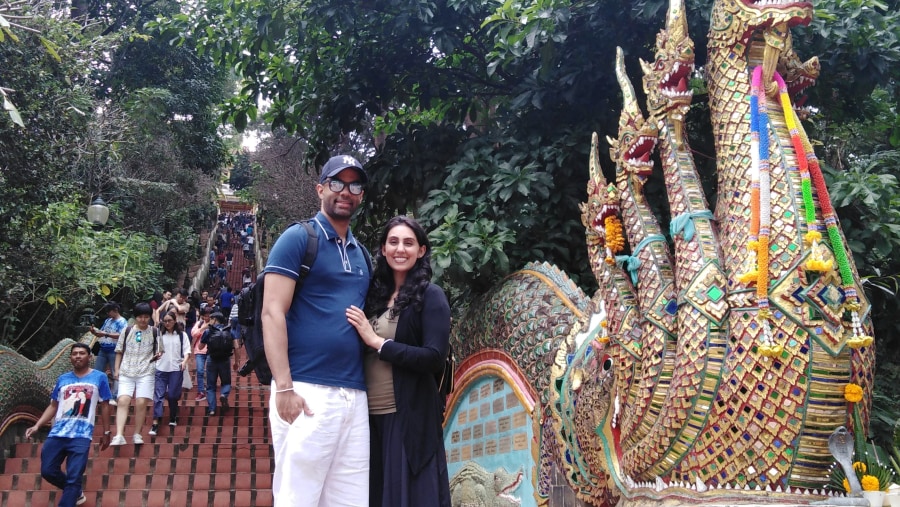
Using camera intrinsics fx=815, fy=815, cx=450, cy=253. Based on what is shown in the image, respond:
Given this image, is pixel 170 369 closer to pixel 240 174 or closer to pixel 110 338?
pixel 110 338

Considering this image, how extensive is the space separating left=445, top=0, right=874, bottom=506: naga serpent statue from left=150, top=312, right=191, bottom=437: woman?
17.0ft

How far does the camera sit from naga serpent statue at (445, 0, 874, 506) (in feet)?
10.8

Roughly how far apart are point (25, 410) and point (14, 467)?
1.29 meters

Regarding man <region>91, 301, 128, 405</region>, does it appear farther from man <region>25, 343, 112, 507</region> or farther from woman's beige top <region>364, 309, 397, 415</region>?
woman's beige top <region>364, 309, 397, 415</region>

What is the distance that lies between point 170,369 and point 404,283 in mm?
6276

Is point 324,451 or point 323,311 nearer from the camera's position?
point 324,451

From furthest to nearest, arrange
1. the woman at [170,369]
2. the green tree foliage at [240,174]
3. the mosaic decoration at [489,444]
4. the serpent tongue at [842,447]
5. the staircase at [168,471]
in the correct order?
1. the green tree foliage at [240,174]
2. the woman at [170,369]
3. the staircase at [168,471]
4. the mosaic decoration at [489,444]
5. the serpent tongue at [842,447]

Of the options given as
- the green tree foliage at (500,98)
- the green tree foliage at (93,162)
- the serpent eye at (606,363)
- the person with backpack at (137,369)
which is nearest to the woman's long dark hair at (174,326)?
the person with backpack at (137,369)

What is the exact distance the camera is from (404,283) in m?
3.16

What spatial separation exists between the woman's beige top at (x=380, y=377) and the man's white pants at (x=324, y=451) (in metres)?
0.06

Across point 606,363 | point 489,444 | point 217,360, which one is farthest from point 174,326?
point 606,363

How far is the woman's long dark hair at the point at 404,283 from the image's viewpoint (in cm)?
308

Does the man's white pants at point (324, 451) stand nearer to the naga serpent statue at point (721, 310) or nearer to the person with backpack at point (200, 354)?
the naga serpent statue at point (721, 310)

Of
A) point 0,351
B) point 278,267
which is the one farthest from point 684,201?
point 0,351
